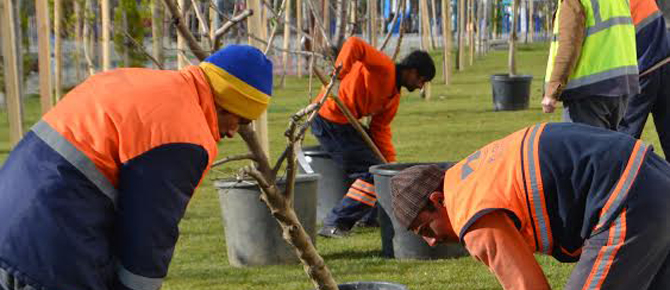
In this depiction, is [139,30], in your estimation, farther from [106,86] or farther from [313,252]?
[106,86]

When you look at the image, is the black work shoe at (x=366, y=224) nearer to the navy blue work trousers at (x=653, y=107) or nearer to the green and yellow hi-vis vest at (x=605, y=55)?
the navy blue work trousers at (x=653, y=107)

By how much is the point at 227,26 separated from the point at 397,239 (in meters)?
2.61

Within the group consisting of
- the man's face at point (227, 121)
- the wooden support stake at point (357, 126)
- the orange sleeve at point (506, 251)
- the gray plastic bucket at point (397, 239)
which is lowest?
the gray plastic bucket at point (397, 239)

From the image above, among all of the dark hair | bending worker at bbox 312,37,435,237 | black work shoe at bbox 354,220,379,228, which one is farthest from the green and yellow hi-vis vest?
black work shoe at bbox 354,220,379,228

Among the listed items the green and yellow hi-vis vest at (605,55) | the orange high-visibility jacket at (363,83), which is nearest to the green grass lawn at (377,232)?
the orange high-visibility jacket at (363,83)

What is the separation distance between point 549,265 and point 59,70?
9.70 meters

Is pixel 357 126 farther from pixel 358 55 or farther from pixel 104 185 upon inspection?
pixel 104 185

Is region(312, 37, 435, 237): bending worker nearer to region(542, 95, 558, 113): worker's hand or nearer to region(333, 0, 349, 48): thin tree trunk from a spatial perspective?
region(542, 95, 558, 113): worker's hand

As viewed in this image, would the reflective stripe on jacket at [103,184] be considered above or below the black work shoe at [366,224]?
above

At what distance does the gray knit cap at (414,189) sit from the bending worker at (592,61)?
290 cm

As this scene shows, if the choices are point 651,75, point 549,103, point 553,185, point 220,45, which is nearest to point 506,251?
point 553,185

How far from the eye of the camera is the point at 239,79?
3.32 metres

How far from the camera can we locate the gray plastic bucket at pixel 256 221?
6570 mm

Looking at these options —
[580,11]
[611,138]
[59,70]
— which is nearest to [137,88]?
[611,138]
